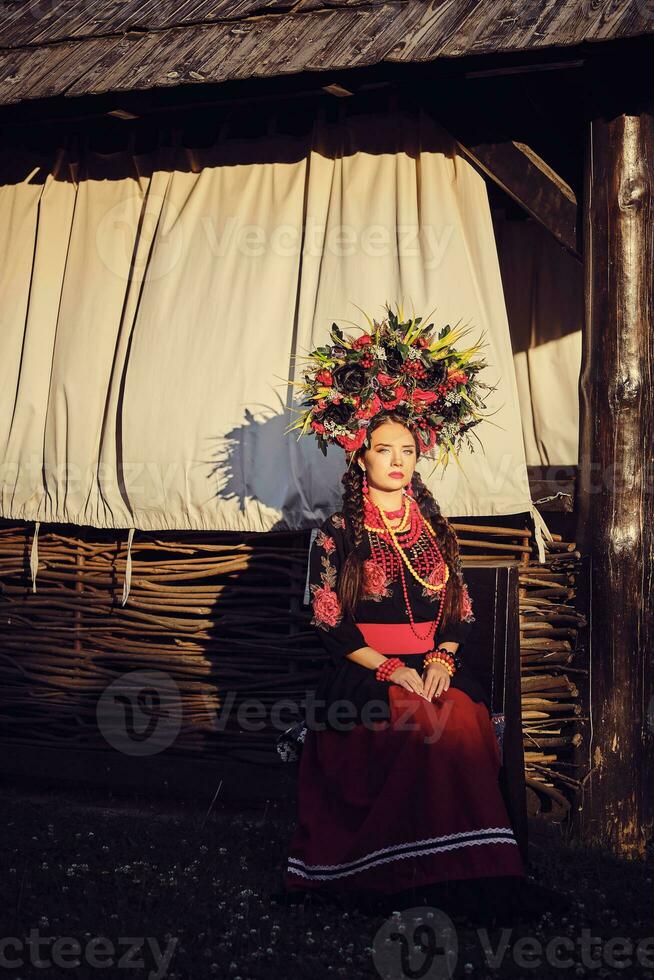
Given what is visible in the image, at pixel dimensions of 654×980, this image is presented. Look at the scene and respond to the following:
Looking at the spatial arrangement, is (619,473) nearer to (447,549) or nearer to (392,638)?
(447,549)

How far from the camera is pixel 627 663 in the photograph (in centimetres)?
524

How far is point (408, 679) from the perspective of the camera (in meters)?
4.45

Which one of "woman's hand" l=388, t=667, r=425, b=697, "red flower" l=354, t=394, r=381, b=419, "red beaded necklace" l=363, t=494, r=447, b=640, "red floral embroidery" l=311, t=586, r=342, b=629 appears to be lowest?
"woman's hand" l=388, t=667, r=425, b=697

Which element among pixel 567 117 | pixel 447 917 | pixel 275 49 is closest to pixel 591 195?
pixel 567 117

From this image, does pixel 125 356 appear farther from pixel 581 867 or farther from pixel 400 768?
pixel 581 867

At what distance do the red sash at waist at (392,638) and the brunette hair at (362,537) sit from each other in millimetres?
105

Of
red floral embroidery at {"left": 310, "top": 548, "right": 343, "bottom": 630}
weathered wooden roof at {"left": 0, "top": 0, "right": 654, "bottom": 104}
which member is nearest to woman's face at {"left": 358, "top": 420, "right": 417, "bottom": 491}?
red floral embroidery at {"left": 310, "top": 548, "right": 343, "bottom": 630}

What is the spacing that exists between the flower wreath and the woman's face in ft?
0.20

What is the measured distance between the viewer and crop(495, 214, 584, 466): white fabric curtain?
24.4 feet
